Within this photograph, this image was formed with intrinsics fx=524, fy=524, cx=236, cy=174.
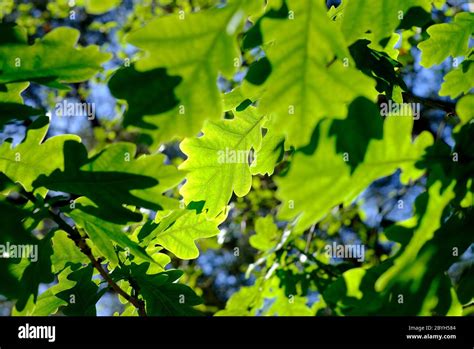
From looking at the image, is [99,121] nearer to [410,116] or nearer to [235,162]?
[235,162]

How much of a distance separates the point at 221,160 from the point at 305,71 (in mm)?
609

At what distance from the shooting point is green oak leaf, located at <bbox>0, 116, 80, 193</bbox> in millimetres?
978

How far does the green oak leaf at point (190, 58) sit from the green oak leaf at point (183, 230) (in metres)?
0.51

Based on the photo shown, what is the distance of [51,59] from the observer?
0.84m

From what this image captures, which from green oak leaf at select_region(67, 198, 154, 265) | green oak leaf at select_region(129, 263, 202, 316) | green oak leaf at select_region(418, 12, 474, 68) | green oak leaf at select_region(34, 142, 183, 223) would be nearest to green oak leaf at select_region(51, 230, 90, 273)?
green oak leaf at select_region(129, 263, 202, 316)

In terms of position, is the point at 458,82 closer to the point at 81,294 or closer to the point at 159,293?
the point at 159,293

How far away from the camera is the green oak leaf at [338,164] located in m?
0.66

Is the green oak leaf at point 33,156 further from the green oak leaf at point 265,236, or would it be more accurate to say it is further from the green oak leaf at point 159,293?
the green oak leaf at point 265,236

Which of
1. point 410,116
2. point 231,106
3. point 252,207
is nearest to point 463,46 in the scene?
point 231,106

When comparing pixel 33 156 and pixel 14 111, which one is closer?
pixel 14 111

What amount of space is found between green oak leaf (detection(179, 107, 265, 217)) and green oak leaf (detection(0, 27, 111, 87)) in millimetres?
503

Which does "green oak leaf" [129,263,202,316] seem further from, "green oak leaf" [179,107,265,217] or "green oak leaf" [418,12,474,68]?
"green oak leaf" [418,12,474,68]

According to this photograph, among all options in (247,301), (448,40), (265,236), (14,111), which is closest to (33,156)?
(14,111)

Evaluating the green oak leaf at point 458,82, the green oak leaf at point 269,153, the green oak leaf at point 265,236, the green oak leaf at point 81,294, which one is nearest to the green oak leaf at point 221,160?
the green oak leaf at point 269,153
